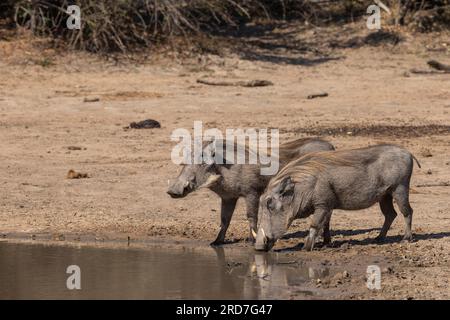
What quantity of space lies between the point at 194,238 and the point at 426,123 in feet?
16.2

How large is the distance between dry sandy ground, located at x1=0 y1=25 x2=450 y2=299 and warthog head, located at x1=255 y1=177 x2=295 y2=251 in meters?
0.24

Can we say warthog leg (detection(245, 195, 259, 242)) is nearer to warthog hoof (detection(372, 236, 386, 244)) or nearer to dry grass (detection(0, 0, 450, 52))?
warthog hoof (detection(372, 236, 386, 244))

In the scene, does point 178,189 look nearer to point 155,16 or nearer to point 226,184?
point 226,184

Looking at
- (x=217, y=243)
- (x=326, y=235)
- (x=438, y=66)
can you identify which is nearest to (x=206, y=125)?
(x=438, y=66)

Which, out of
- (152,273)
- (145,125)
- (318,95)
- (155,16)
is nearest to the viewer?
(152,273)

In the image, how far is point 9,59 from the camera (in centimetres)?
1459

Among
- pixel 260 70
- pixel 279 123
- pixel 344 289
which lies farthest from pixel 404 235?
pixel 260 70

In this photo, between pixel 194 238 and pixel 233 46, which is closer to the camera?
pixel 194 238

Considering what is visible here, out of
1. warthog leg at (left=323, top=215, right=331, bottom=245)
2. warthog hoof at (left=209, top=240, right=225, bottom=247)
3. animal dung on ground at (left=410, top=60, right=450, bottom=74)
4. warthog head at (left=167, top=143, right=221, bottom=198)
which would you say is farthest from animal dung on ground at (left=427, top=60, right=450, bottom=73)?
warthog head at (left=167, top=143, right=221, bottom=198)

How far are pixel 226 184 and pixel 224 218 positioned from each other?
285mm

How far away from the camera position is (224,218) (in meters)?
8.13

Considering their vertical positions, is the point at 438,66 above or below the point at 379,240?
below
